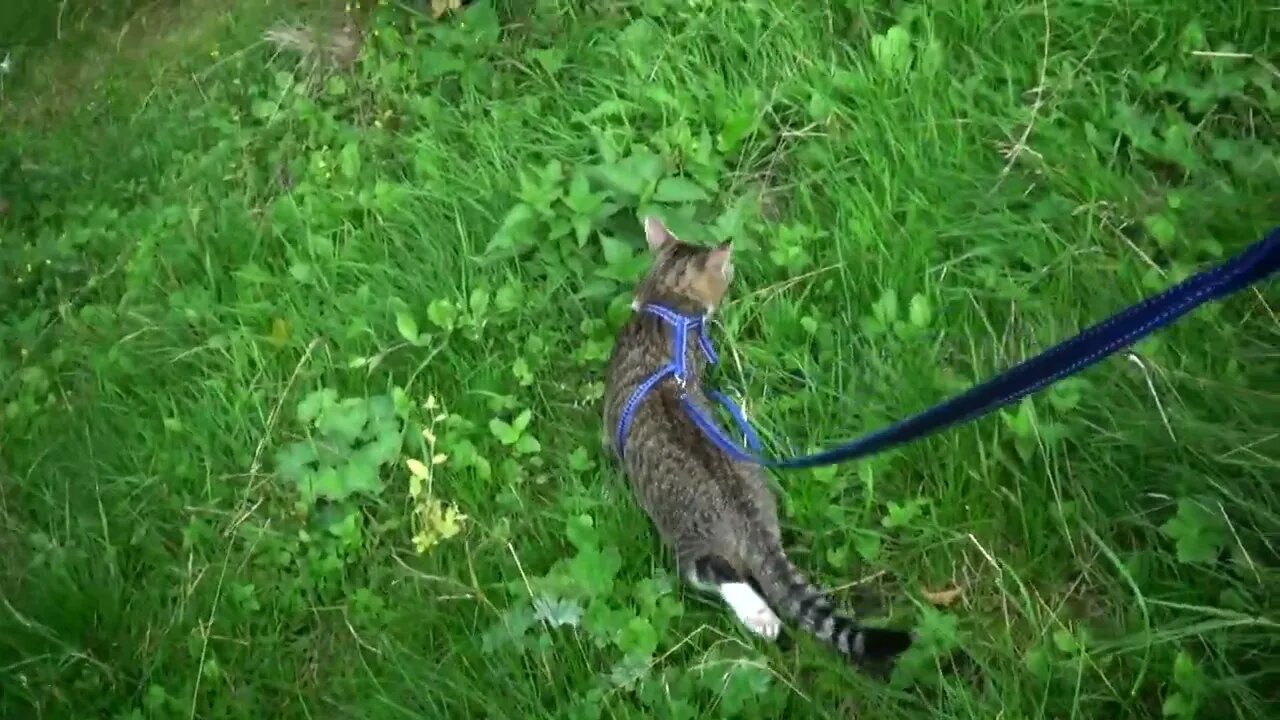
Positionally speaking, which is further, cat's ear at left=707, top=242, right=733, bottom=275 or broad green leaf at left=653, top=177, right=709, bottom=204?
broad green leaf at left=653, top=177, right=709, bottom=204

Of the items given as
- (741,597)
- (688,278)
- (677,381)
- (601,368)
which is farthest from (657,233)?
(741,597)

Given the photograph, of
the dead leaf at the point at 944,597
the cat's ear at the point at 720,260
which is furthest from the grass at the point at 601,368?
the cat's ear at the point at 720,260

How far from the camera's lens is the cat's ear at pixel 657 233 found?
106 inches

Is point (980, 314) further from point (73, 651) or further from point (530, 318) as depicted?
point (73, 651)

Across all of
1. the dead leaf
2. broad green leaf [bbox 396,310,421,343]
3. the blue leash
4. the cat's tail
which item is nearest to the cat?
the cat's tail

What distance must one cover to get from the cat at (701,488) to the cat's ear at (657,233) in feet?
0.27

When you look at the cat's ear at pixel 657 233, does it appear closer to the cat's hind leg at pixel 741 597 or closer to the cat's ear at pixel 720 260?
the cat's ear at pixel 720 260

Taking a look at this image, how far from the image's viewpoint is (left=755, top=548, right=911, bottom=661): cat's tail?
188 centimetres

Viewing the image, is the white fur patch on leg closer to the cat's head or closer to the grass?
the grass

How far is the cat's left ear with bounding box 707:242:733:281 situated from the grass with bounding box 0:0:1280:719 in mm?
123

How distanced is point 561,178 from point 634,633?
55.6 inches

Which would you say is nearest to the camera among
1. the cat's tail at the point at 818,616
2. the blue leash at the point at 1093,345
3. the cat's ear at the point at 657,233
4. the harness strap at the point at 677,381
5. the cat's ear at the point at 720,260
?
the blue leash at the point at 1093,345

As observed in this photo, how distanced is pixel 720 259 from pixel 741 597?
866 mm

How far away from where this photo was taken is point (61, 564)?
9.30 ft
